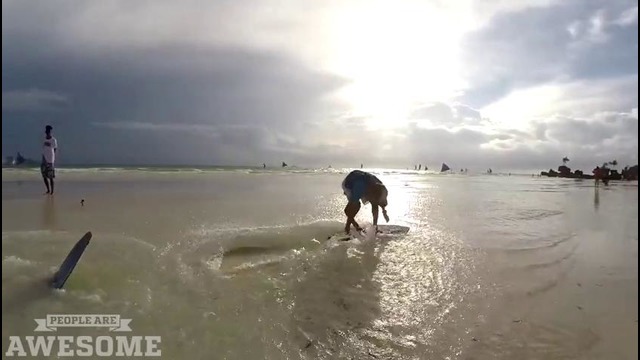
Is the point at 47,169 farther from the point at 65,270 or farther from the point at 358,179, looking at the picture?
the point at 65,270

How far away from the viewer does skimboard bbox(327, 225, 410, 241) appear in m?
8.20

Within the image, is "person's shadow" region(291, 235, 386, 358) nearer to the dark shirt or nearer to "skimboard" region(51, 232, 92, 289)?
"skimboard" region(51, 232, 92, 289)

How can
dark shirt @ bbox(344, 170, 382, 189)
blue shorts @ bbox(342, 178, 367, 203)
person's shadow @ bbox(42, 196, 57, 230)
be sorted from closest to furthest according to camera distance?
person's shadow @ bbox(42, 196, 57, 230)
blue shorts @ bbox(342, 178, 367, 203)
dark shirt @ bbox(344, 170, 382, 189)

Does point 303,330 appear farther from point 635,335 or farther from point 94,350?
point 635,335

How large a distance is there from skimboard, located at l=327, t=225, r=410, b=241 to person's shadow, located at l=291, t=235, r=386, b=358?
1172mm

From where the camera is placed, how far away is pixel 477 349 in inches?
153

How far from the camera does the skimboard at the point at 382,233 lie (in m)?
8.20

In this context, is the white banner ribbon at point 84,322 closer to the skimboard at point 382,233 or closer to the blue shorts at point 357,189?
the skimboard at point 382,233

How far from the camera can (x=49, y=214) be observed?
8312mm

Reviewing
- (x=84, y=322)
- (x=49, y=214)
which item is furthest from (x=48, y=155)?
(x=84, y=322)

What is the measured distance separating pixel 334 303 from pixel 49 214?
6526 mm

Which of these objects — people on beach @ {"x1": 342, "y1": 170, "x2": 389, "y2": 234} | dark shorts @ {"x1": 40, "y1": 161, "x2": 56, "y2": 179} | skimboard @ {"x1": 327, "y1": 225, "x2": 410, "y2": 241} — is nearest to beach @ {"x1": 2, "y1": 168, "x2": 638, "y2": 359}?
skimboard @ {"x1": 327, "y1": 225, "x2": 410, "y2": 241}

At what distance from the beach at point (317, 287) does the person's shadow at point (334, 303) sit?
21 mm

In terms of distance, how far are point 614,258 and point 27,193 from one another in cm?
1431
